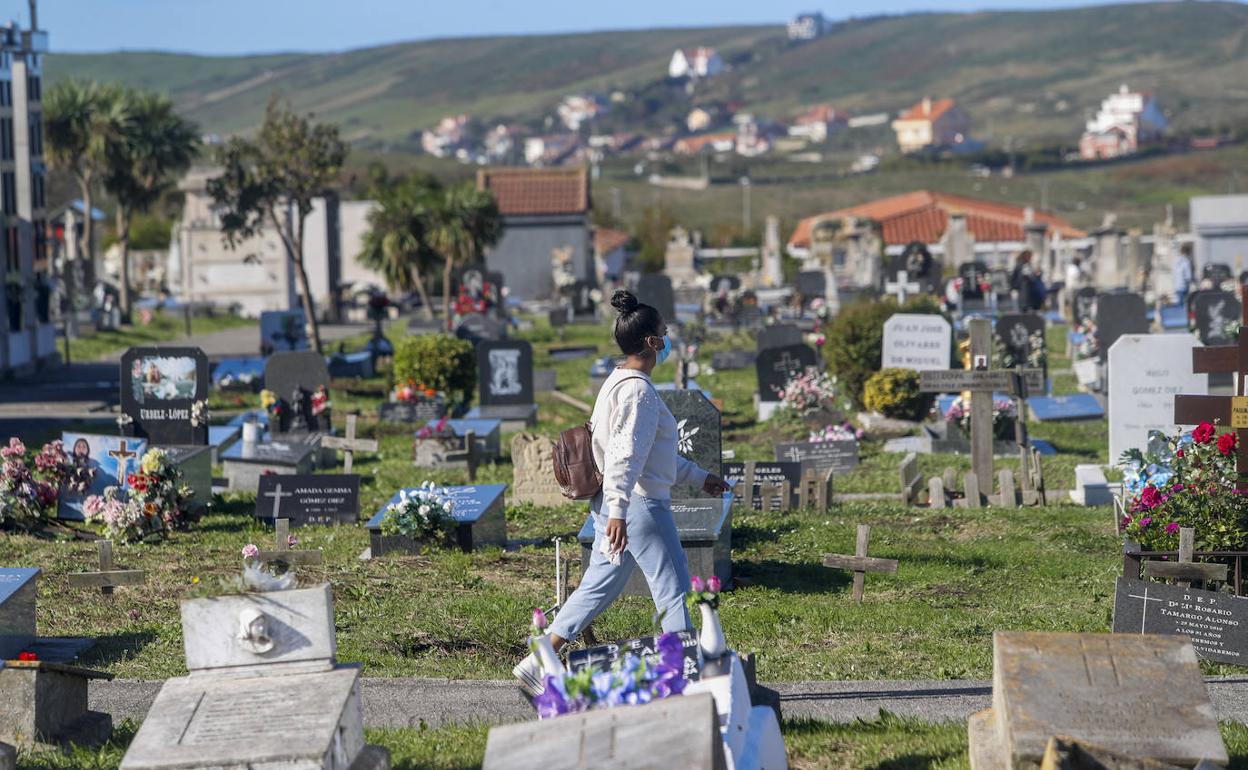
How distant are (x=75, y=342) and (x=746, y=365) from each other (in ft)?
56.3

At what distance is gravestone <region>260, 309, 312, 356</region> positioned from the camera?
113 feet

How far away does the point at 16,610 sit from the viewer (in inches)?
410

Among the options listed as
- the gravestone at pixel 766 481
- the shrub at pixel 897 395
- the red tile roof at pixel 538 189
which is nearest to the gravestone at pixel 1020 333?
the shrub at pixel 897 395

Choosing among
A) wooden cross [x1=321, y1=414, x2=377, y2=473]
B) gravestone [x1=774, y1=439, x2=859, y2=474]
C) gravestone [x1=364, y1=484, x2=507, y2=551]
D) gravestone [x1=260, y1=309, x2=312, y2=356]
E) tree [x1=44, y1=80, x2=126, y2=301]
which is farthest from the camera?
tree [x1=44, y1=80, x2=126, y2=301]

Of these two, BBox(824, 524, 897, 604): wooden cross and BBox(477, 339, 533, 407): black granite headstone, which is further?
BBox(477, 339, 533, 407): black granite headstone

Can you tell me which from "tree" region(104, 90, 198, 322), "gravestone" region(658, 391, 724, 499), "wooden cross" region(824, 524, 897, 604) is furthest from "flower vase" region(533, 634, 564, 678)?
"tree" region(104, 90, 198, 322)

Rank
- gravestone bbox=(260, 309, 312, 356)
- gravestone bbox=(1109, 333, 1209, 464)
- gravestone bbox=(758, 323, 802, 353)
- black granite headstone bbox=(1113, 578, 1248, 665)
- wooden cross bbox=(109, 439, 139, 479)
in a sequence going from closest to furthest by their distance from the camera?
black granite headstone bbox=(1113, 578, 1248, 665) < wooden cross bbox=(109, 439, 139, 479) < gravestone bbox=(1109, 333, 1209, 464) < gravestone bbox=(758, 323, 802, 353) < gravestone bbox=(260, 309, 312, 356)

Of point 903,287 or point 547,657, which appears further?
point 903,287

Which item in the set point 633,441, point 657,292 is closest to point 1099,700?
point 633,441

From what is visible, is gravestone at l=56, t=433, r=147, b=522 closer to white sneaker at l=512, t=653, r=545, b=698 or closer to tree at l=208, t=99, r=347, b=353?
white sneaker at l=512, t=653, r=545, b=698

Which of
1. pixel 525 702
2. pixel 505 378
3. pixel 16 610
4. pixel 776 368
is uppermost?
pixel 776 368

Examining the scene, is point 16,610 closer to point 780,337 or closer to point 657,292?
point 780,337

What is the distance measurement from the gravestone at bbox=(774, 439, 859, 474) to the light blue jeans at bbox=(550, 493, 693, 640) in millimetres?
10389

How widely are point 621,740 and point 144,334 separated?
4054 centimetres
